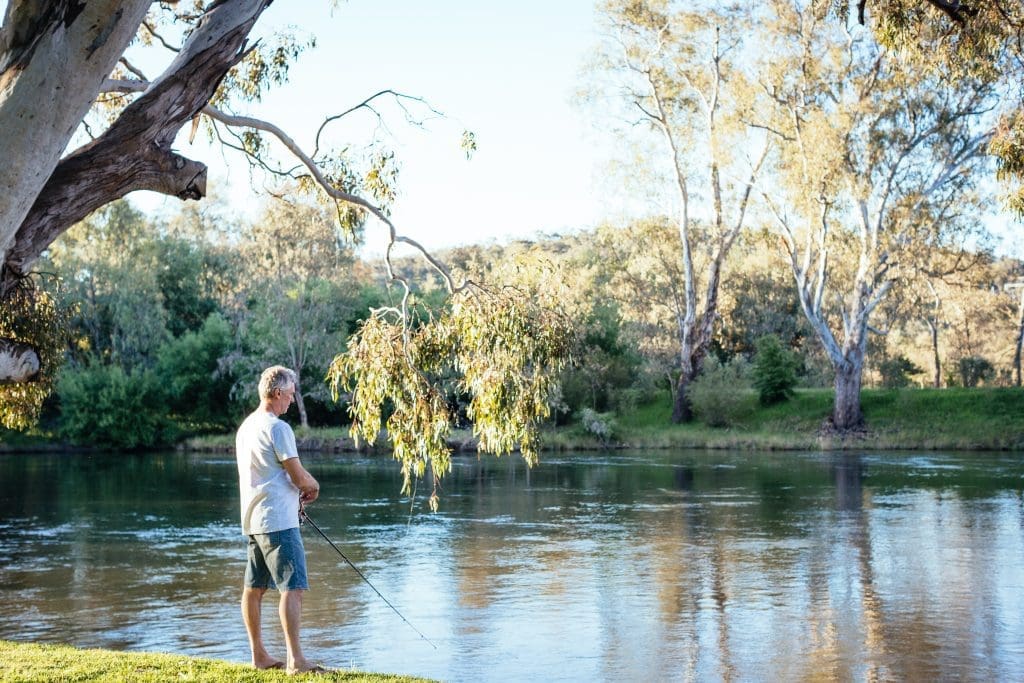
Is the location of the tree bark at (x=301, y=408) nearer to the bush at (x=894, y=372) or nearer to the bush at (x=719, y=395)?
the bush at (x=719, y=395)

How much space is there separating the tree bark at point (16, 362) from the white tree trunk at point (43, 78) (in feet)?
5.09

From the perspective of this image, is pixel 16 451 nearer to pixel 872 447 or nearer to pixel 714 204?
pixel 714 204

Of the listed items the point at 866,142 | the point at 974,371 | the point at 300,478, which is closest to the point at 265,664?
the point at 300,478

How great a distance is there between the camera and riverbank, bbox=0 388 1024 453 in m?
36.1

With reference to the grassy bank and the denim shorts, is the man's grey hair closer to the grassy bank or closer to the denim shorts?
the denim shorts

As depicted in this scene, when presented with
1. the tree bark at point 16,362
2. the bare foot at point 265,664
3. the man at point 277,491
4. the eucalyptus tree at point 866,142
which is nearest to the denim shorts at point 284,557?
the man at point 277,491

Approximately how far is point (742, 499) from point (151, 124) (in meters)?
16.4

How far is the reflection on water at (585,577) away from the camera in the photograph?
9.17 meters

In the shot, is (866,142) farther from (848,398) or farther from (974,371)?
(974,371)

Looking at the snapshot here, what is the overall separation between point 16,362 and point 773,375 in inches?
1418

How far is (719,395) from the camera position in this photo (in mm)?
39531

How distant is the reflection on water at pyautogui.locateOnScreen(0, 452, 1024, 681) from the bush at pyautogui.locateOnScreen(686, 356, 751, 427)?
13997 millimetres

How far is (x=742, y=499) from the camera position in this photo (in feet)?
70.6

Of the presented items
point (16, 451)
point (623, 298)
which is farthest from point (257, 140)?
point (623, 298)
